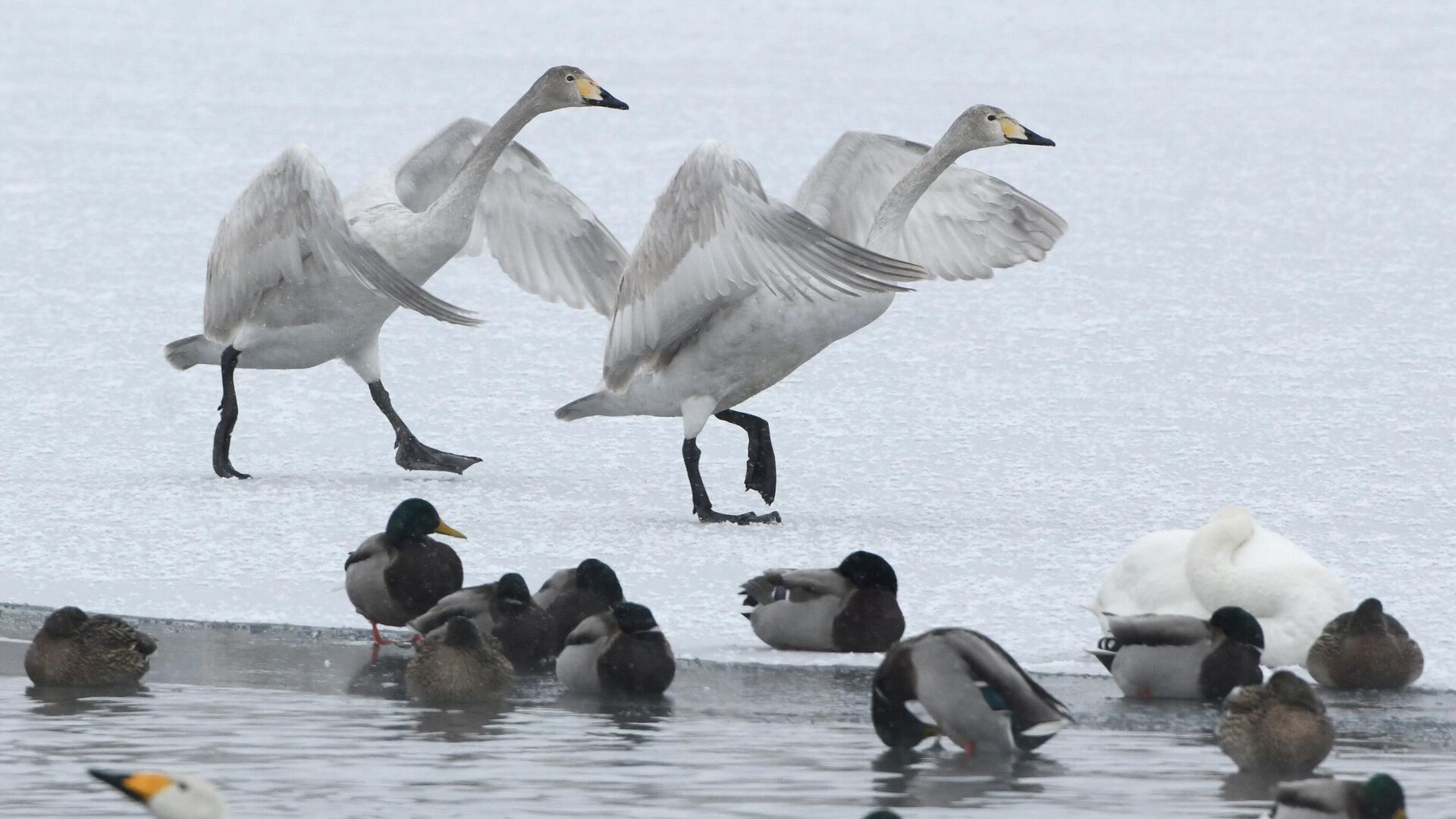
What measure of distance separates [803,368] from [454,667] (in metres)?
6.89

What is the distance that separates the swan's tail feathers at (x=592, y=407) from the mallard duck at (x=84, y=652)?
350 cm

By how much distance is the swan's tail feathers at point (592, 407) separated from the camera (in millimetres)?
9367

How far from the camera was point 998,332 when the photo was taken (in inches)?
513

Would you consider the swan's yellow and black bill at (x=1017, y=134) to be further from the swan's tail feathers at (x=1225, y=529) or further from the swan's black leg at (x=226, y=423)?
the swan's black leg at (x=226, y=423)

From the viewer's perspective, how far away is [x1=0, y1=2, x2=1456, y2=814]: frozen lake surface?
23.7 ft

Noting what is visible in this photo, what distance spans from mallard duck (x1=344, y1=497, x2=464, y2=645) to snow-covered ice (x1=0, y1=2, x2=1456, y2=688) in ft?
0.71

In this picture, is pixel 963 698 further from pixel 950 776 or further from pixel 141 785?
pixel 141 785

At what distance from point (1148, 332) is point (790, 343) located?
4.60 m

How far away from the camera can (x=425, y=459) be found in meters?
10.1

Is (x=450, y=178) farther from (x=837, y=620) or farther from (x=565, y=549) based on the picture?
(x=837, y=620)

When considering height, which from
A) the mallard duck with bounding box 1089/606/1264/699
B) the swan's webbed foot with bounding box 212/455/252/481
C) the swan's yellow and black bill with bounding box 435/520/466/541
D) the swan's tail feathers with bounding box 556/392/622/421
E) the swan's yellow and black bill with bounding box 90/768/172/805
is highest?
the swan's tail feathers with bounding box 556/392/622/421

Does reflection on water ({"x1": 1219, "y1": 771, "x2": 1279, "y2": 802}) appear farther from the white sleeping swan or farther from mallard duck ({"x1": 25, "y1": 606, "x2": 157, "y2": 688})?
mallard duck ({"x1": 25, "y1": 606, "x2": 157, "y2": 688})

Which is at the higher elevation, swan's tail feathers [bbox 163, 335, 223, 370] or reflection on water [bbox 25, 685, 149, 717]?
swan's tail feathers [bbox 163, 335, 223, 370]

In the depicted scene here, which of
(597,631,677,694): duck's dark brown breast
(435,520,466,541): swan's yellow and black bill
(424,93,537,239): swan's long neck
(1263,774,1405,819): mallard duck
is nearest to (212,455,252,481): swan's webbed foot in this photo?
(424,93,537,239): swan's long neck
